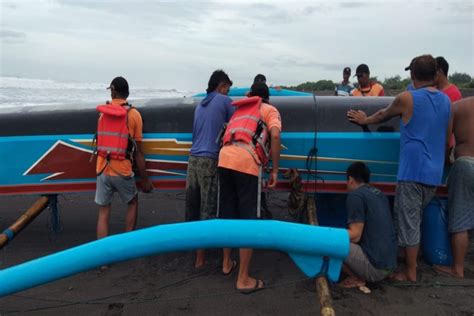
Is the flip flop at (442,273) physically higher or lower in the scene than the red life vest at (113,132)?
lower

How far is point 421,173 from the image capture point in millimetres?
3291

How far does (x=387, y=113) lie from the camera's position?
3416 mm

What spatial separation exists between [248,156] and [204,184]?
1.93 feet

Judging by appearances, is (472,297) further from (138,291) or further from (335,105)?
(138,291)

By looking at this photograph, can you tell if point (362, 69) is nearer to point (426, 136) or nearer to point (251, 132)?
point (426, 136)

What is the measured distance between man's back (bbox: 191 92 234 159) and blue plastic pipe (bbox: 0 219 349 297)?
1.43 metres

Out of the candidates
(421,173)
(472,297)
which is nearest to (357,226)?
(421,173)

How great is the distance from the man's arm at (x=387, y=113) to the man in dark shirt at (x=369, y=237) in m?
0.66

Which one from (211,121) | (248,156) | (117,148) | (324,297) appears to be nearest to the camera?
(324,297)

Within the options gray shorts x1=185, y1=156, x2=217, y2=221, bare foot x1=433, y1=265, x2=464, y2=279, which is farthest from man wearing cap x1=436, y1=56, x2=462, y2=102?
gray shorts x1=185, y1=156, x2=217, y2=221

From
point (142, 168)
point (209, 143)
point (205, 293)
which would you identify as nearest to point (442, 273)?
point (205, 293)

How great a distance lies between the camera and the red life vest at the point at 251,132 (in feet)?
10.5

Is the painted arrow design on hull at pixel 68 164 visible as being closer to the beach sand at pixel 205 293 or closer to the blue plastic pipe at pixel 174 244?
the beach sand at pixel 205 293

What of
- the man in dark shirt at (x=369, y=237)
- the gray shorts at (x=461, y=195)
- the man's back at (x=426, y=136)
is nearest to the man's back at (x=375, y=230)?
the man in dark shirt at (x=369, y=237)
